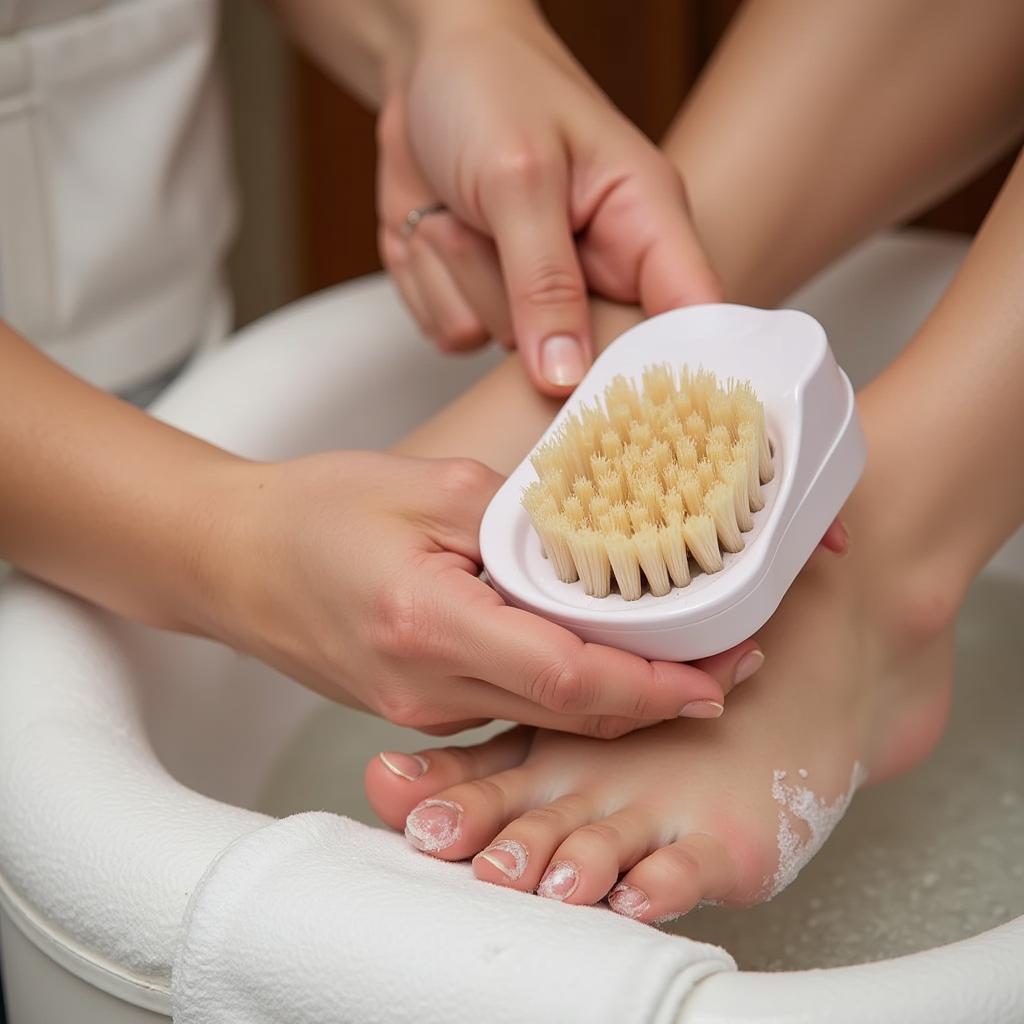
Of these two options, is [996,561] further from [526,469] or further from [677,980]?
[677,980]

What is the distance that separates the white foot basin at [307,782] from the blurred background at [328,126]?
59cm

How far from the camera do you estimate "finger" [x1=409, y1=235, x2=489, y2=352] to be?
0.92 m

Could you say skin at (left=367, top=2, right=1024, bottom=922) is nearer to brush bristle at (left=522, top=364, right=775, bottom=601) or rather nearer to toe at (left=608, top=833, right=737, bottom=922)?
toe at (left=608, top=833, right=737, bottom=922)

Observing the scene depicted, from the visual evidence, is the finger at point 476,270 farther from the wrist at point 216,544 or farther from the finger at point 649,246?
the wrist at point 216,544

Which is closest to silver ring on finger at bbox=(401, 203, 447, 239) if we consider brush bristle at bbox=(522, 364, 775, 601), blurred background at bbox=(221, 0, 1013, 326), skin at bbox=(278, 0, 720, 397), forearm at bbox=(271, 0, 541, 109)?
skin at bbox=(278, 0, 720, 397)

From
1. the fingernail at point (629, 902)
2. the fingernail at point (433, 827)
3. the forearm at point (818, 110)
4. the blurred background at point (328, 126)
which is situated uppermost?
the forearm at point (818, 110)

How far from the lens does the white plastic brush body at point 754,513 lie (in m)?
0.55

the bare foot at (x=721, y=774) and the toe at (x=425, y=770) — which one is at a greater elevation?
the bare foot at (x=721, y=774)

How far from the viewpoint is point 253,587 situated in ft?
2.16

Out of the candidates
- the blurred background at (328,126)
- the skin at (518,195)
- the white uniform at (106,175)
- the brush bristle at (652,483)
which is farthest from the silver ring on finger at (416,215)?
the blurred background at (328,126)

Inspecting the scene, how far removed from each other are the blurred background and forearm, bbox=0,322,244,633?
3.45ft

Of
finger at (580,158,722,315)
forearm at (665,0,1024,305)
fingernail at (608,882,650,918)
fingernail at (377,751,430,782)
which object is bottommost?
fingernail at (377,751,430,782)

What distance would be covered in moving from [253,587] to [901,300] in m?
0.64

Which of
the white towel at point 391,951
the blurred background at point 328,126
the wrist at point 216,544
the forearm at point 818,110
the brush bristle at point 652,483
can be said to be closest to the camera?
the white towel at point 391,951
